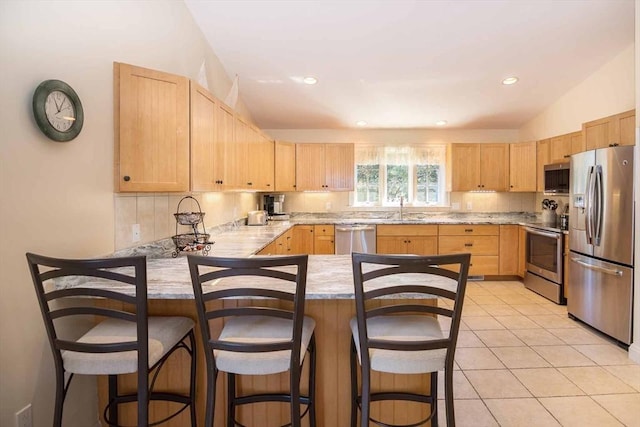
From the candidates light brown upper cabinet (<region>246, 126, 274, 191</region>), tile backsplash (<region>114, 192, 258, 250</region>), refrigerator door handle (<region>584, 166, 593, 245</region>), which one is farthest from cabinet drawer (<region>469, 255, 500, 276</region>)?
tile backsplash (<region>114, 192, 258, 250</region>)

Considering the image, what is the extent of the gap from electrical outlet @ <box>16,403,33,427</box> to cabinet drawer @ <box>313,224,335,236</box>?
3946 mm

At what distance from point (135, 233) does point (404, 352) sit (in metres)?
1.80

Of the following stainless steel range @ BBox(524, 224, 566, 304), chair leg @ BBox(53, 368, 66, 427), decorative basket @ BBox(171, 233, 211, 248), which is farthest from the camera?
stainless steel range @ BBox(524, 224, 566, 304)

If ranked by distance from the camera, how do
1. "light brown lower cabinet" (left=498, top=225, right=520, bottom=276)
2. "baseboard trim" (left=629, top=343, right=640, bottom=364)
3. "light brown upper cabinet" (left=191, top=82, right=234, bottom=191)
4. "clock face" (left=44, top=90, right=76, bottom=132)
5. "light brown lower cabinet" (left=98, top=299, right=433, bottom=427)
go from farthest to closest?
"light brown lower cabinet" (left=498, top=225, right=520, bottom=276) < "baseboard trim" (left=629, top=343, right=640, bottom=364) < "light brown upper cabinet" (left=191, top=82, right=234, bottom=191) < "light brown lower cabinet" (left=98, top=299, right=433, bottom=427) < "clock face" (left=44, top=90, right=76, bottom=132)

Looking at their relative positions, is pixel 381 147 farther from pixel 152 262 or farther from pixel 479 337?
pixel 152 262

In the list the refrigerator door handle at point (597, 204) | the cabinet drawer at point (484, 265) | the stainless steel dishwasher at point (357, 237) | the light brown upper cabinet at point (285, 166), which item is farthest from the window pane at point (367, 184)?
the refrigerator door handle at point (597, 204)

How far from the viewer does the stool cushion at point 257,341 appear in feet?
4.52

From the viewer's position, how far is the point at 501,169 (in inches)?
212

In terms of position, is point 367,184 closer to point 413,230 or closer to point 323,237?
point 413,230

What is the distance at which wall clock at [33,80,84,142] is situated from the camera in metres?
1.56

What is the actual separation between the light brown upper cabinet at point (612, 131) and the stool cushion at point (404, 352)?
3.16 metres

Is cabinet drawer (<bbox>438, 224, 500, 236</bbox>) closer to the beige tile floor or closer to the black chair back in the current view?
the beige tile floor

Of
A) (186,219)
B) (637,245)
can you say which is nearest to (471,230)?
(637,245)

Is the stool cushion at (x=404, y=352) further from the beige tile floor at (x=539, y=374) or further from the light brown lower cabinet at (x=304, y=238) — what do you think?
the light brown lower cabinet at (x=304, y=238)
